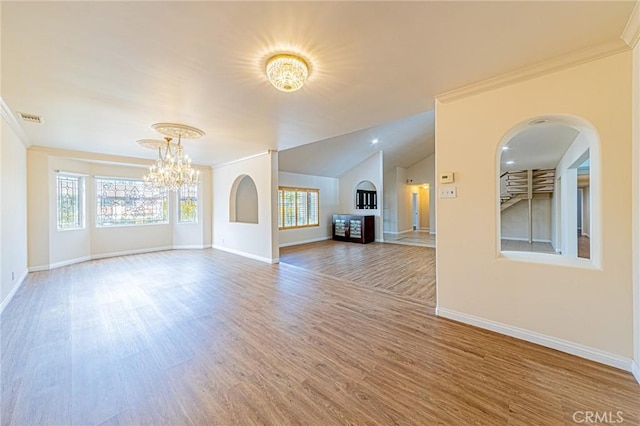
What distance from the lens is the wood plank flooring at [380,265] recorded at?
13.1 feet

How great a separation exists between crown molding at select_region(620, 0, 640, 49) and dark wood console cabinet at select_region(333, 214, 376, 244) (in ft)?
23.8

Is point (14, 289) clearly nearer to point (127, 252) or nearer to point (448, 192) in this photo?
point (127, 252)

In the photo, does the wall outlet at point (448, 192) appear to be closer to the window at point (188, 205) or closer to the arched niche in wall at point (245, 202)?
the arched niche in wall at point (245, 202)

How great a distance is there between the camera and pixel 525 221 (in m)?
8.60

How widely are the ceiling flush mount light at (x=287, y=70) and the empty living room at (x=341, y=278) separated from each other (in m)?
0.01

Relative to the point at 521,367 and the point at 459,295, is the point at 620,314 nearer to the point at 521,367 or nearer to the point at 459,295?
the point at 521,367

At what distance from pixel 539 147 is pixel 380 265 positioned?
4901mm

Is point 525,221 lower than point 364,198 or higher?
lower

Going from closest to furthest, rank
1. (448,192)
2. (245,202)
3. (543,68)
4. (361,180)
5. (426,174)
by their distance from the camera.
A: (543,68) → (448,192) → (245,202) → (361,180) → (426,174)

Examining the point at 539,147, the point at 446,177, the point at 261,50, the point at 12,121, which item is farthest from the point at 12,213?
the point at 539,147

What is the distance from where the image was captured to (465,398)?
5.47ft

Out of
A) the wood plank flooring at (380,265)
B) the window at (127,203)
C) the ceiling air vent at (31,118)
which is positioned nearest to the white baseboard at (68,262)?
the window at (127,203)

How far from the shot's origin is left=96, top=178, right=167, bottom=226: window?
6.38 m

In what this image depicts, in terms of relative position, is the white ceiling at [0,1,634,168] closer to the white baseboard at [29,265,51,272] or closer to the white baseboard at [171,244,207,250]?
the white baseboard at [29,265,51,272]
